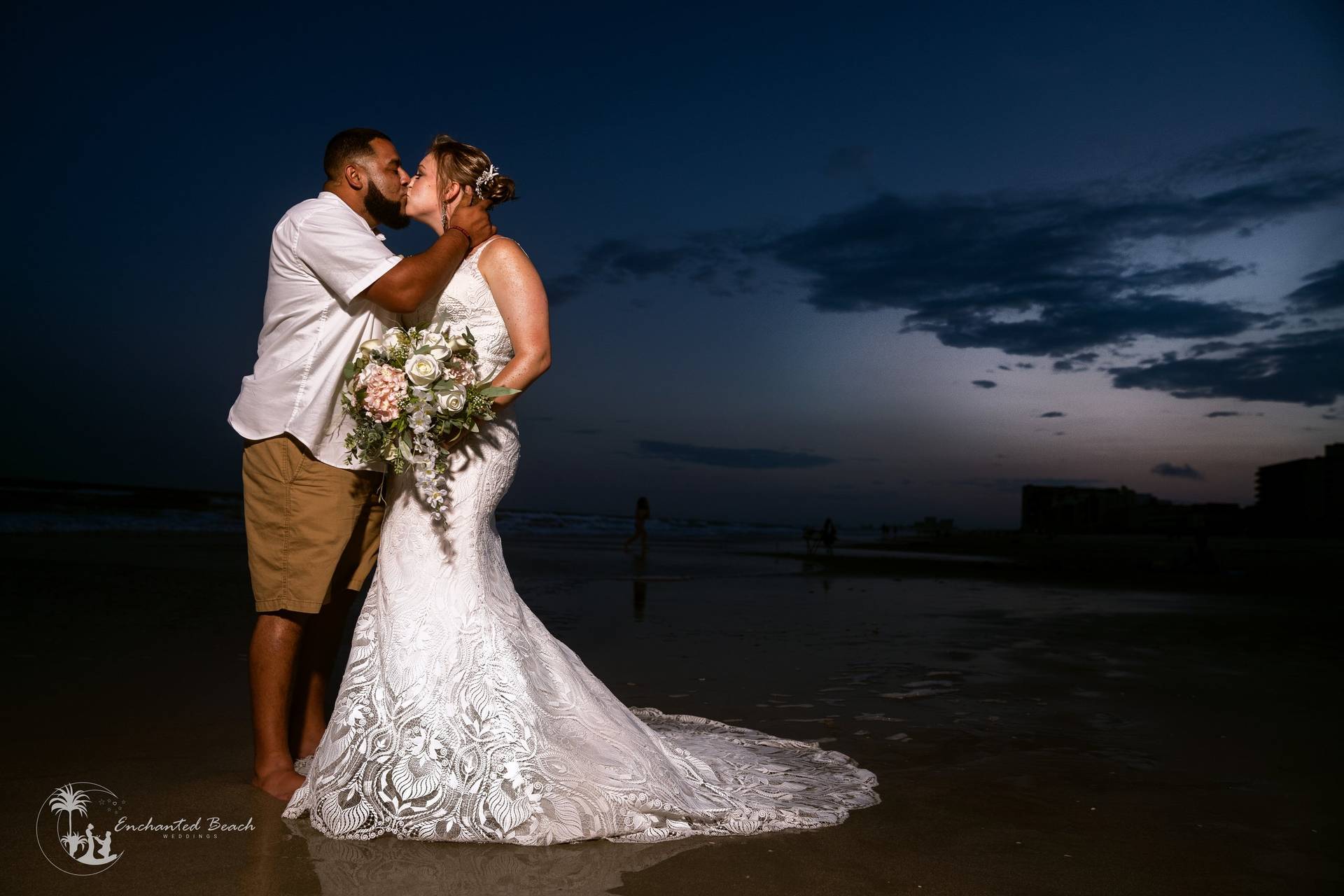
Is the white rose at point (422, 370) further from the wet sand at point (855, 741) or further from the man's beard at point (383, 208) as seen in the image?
the wet sand at point (855, 741)

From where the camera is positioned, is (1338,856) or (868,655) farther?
(868,655)

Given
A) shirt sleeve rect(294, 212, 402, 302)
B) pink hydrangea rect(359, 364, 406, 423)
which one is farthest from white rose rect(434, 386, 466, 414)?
shirt sleeve rect(294, 212, 402, 302)

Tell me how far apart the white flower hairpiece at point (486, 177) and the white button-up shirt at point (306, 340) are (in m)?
Result: 0.48

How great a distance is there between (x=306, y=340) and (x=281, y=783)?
68.6 inches

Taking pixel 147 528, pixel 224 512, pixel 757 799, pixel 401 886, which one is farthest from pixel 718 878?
pixel 224 512

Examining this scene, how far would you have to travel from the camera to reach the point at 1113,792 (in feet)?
11.7

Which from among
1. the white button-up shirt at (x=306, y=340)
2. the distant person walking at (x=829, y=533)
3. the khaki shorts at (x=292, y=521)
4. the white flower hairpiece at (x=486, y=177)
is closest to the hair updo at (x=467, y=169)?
the white flower hairpiece at (x=486, y=177)

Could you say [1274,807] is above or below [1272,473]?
below

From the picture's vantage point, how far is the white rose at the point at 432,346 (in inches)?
121

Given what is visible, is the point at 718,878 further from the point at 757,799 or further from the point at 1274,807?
the point at 1274,807

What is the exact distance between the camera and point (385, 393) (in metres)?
3.00

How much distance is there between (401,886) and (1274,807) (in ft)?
11.1

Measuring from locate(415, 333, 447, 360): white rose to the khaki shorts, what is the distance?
0.75 meters

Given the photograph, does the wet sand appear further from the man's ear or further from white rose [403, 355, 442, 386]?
the man's ear
